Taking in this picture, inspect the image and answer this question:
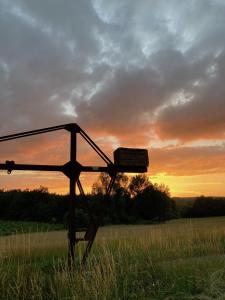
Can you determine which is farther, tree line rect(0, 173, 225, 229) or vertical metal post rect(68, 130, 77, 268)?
tree line rect(0, 173, 225, 229)

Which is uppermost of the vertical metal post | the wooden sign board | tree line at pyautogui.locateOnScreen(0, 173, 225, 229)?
tree line at pyautogui.locateOnScreen(0, 173, 225, 229)

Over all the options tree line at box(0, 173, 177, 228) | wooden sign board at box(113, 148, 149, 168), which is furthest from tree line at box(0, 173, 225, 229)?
wooden sign board at box(113, 148, 149, 168)

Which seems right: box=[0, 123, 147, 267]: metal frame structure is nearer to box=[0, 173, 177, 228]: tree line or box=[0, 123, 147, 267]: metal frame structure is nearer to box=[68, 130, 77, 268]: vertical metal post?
box=[68, 130, 77, 268]: vertical metal post

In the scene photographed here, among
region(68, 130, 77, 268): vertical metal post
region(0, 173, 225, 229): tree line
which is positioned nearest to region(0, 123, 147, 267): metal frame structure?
region(68, 130, 77, 268): vertical metal post

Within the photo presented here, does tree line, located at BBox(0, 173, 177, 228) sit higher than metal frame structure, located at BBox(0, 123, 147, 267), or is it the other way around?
tree line, located at BBox(0, 173, 177, 228)

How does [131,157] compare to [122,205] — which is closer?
[131,157]

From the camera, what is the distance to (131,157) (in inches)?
306

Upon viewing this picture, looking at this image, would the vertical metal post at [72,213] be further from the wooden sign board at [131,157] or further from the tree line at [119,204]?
the tree line at [119,204]

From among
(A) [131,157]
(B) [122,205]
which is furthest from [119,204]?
(A) [131,157]

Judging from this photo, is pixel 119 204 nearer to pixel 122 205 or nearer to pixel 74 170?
pixel 122 205

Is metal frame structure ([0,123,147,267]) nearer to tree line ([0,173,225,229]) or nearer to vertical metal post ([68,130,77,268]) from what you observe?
vertical metal post ([68,130,77,268])

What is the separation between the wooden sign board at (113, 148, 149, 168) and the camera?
769 cm

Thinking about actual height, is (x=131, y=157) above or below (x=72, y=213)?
above

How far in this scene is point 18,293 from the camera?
648 centimetres
